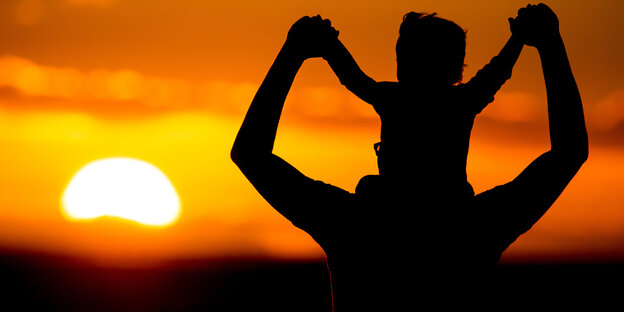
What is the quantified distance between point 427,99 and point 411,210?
0.24 metres

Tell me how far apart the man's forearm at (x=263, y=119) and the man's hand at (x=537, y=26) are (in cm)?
56

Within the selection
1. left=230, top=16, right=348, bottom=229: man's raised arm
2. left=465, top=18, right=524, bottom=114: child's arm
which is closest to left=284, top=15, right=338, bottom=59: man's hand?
left=230, top=16, right=348, bottom=229: man's raised arm

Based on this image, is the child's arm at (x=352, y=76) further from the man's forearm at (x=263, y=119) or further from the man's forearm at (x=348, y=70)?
the man's forearm at (x=263, y=119)

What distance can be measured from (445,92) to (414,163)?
173 mm

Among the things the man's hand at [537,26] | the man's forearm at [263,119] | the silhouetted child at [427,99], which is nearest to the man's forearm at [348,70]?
the silhouetted child at [427,99]

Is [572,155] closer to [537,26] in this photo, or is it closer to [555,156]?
[555,156]

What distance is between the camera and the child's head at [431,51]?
1789 millimetres

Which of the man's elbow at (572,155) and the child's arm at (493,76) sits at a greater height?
the child's arm at (493,76)

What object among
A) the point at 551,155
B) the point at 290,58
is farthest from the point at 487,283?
the point at 290,58

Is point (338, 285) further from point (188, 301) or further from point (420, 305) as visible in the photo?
point (188, 301)

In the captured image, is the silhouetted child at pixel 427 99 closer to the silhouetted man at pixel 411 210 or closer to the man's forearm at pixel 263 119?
the silhouetted man at pixel 411 210

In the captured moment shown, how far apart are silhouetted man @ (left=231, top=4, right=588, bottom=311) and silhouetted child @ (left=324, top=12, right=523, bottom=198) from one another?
3 cm

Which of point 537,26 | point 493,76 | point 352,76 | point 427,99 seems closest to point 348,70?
point 352,76

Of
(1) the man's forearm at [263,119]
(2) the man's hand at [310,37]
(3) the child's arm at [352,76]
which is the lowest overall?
(1) the man's forearm at [263,119]
